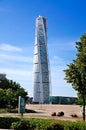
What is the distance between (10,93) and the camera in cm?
8262

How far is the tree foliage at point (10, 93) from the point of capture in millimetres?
81938

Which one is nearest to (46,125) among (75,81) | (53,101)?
(75,81)

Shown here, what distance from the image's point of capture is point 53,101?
193 meters

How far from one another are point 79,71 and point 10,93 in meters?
41.9

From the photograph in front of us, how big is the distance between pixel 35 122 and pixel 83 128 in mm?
5670

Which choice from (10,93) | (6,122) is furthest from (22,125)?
(10,93)

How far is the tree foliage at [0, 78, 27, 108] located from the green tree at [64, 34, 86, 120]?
126ft

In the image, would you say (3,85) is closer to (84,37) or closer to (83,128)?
(84,37)

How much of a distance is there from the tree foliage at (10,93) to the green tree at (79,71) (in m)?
38.5

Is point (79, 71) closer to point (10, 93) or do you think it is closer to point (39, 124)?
point (39, 124)

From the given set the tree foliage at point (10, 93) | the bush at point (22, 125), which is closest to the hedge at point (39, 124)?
the bush at point (22, 125)

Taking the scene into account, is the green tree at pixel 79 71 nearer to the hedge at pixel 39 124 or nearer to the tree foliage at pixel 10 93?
the hedge at pixel 39 124

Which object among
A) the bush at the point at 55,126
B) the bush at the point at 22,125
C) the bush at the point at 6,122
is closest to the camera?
the bush at the point at 55,126

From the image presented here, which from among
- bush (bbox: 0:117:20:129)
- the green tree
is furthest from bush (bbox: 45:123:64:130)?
the green tree
